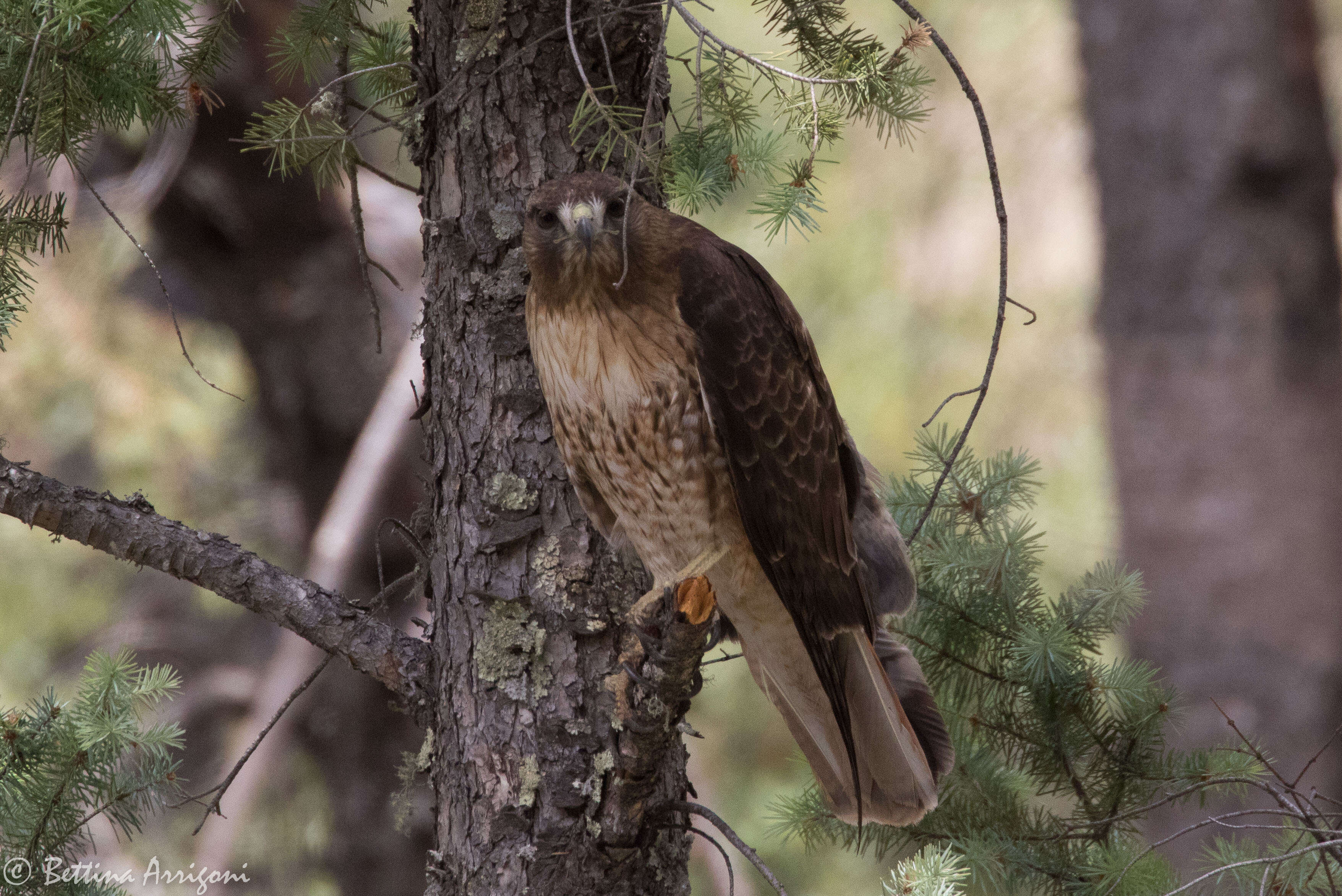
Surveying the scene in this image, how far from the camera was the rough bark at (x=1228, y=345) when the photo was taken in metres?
4.76

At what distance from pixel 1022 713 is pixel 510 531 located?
1288mm

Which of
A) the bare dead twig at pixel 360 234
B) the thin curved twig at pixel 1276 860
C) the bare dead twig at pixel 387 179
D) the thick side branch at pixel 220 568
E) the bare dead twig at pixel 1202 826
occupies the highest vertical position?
the bare dead twig at pixel 387 179

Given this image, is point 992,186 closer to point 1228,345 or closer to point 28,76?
point 28,76

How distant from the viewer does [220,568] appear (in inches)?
80.8

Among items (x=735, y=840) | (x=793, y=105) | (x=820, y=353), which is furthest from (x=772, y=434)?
(x=820, y=353)

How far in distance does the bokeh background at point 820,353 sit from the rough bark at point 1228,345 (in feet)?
1.49

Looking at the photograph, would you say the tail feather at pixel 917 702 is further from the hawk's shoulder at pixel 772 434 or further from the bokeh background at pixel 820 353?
the bokeh background at pixel 820 353

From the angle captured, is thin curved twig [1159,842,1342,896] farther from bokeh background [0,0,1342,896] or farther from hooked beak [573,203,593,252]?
bokeh background [0,0,1342,896]

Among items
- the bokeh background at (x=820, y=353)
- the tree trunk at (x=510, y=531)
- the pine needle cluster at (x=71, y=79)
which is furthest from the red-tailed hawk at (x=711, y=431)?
the bokeh background at (x=820, y=353)

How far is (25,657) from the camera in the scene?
615cm

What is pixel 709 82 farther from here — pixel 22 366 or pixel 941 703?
pixel 22 366

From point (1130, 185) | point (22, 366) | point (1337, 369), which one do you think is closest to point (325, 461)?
point (22, 366)

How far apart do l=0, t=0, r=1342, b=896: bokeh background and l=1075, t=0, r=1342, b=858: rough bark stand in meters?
0.45

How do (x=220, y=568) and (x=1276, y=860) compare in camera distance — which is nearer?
(x=1276, y=860)
